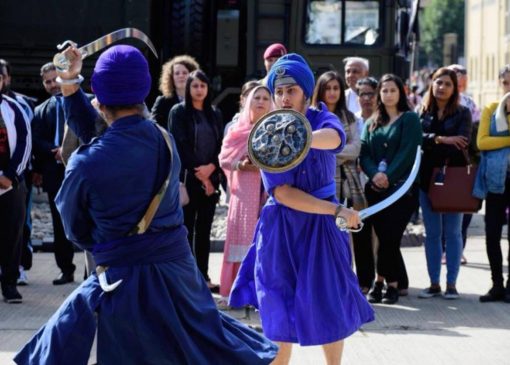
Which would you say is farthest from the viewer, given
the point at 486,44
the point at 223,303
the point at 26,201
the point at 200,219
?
the point at 486,44

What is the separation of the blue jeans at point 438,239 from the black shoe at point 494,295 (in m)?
0.30

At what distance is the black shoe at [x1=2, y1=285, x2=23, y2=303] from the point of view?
948cm

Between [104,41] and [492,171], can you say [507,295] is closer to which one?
[492,171]

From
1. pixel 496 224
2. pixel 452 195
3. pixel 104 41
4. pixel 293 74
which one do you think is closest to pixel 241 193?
pixel 452 195

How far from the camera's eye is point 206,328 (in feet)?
15.9

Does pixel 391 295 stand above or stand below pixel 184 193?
below

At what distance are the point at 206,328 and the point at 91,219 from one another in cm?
59

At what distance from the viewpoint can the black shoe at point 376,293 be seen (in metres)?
9.69

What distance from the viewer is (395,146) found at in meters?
9.47

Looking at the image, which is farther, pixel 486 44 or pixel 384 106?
pixel 486 44

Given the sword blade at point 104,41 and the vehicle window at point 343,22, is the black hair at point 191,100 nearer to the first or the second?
the sword blade at point 104,41

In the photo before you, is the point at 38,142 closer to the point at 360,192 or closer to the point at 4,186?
the point at 4,186

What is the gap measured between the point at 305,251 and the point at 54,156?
4398 millimetres

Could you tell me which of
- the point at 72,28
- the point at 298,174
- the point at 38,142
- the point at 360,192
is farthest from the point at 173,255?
the point at 72,28
